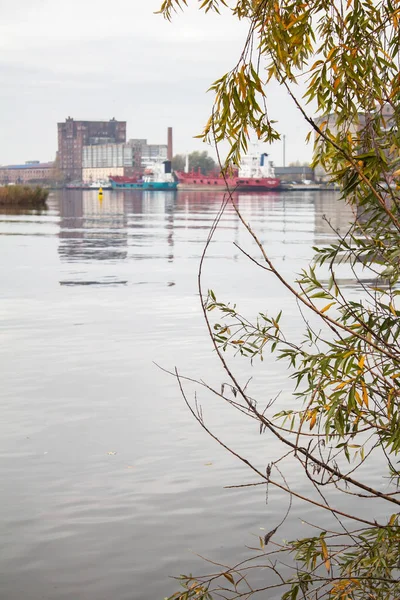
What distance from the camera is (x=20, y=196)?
82.8 meters

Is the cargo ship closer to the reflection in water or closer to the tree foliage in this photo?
the reflection in water

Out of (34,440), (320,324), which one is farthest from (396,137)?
(320,324)

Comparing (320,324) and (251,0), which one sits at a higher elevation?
(251,0)

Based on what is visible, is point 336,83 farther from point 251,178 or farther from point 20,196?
point 251,178

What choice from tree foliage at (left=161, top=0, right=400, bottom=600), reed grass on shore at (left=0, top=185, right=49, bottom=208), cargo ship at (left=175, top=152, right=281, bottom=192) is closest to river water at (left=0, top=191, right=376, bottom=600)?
tree foliage at (left=161, top=0, right=400, bottom=600)

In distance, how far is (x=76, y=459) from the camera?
28.5 ft

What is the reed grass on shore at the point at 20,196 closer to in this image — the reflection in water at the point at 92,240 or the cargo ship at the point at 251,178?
the reflection in water at the point at 92,240

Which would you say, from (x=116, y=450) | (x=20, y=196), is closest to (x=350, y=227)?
(x=116, y=450)

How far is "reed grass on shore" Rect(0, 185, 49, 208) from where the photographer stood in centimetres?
8212

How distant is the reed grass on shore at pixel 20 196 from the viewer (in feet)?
269

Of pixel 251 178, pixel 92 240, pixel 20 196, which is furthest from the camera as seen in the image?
pixel 251 178

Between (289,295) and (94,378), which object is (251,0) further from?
(289,295)

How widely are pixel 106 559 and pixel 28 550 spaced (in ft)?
1.75

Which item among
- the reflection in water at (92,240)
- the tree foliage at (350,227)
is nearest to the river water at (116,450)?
the tree foliage at (350,227)
